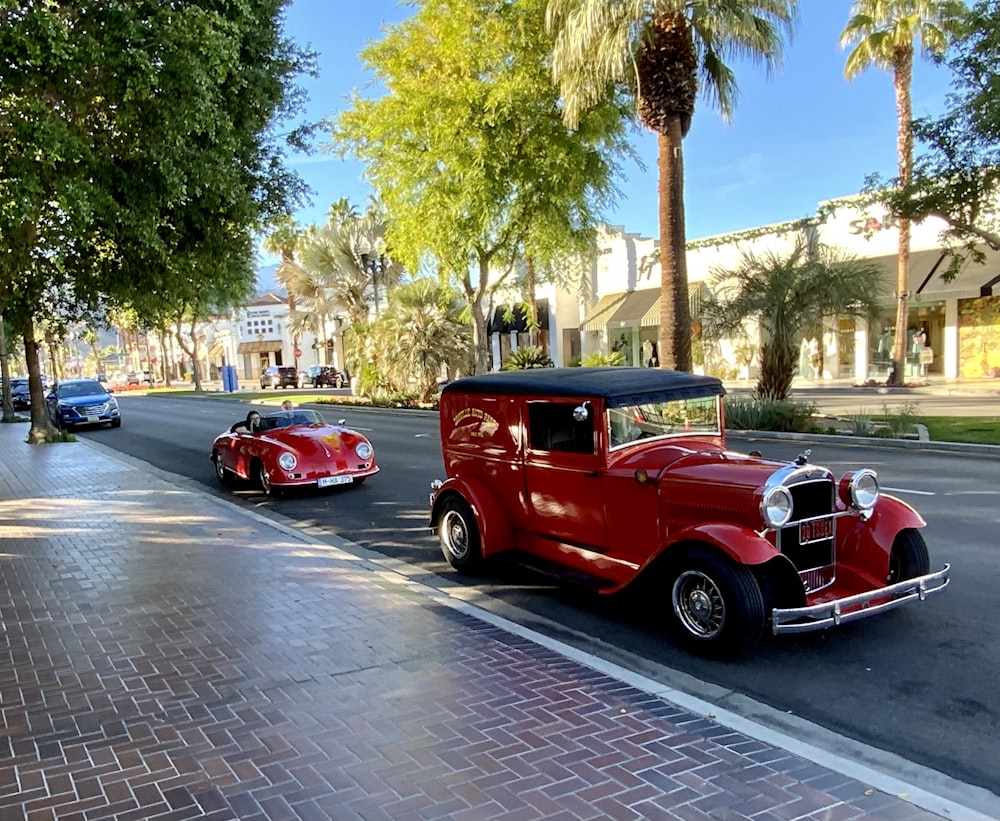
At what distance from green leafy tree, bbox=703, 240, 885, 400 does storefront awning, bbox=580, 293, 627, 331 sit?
52.6ft

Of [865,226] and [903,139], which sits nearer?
[903,139]

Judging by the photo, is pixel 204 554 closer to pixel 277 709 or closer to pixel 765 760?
pixel 277 709

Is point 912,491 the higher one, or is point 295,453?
point 295,453

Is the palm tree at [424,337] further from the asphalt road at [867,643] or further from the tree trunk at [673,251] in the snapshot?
the asphalt road at [867,643]

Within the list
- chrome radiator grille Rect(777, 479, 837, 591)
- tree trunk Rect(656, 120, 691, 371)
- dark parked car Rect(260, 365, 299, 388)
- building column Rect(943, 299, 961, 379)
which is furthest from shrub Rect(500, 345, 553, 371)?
dark parked car Rect(260, 365, 299, 388)

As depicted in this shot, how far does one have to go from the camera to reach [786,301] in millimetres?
18062

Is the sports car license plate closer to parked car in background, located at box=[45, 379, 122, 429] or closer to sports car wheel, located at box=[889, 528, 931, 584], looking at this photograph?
sports car wheel, located at box=[889, 528, 931, 584]

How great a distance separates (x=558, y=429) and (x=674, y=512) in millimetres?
1179

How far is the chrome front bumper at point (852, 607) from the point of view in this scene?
4.51 m

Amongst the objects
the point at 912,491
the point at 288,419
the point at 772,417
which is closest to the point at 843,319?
the point at 772,417

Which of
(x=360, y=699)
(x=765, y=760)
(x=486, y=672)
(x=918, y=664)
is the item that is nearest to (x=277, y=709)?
(x=360, y=699)

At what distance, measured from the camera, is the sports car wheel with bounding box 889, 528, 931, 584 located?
518 cm

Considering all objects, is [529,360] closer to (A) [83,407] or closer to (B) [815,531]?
(A) [83,407]

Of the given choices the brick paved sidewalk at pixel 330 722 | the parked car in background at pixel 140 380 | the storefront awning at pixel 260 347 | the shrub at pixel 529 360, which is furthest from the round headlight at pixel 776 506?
the parked car in background at pixel 140 380
